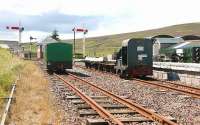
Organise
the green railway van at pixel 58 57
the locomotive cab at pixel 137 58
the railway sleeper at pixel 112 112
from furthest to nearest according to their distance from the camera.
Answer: the green railway van at pixel 58 57 → the locomotive cab at pixel 137 58 → the railway sleeper at pixel 112 112

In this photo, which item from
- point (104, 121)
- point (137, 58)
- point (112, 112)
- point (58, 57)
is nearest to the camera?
point (104, 121)

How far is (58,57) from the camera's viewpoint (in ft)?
137

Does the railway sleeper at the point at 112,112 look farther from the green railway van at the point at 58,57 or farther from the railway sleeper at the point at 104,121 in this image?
the green railway van at the point at 58,57

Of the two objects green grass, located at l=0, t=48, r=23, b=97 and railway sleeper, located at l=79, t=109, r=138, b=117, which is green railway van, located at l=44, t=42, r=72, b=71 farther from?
railway sleeper, located at l=79, t=109, r=138, b=117

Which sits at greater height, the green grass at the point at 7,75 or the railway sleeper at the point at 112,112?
the green grass at the point at 7,75

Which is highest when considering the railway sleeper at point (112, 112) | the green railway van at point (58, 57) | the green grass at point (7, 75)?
the green railway van at point (58, 57)

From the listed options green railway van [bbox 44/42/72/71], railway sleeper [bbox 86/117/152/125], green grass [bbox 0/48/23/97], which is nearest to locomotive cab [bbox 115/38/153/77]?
green grass [bbox 0/48/23/97]

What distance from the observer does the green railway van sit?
41406mm

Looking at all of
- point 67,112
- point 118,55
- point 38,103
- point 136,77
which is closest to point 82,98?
point 38,103

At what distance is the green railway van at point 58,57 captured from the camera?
41406 mm

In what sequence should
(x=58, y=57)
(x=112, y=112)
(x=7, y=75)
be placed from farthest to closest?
(x=58, y=57) → (x=7, y=75) → (x=112, y=112)

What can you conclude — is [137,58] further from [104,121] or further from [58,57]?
[104,121]

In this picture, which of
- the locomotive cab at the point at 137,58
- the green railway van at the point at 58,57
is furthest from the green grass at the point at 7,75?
the locomotive cab at the point at 137,58

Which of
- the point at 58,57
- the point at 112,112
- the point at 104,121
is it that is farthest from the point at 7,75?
the point at 104,121
